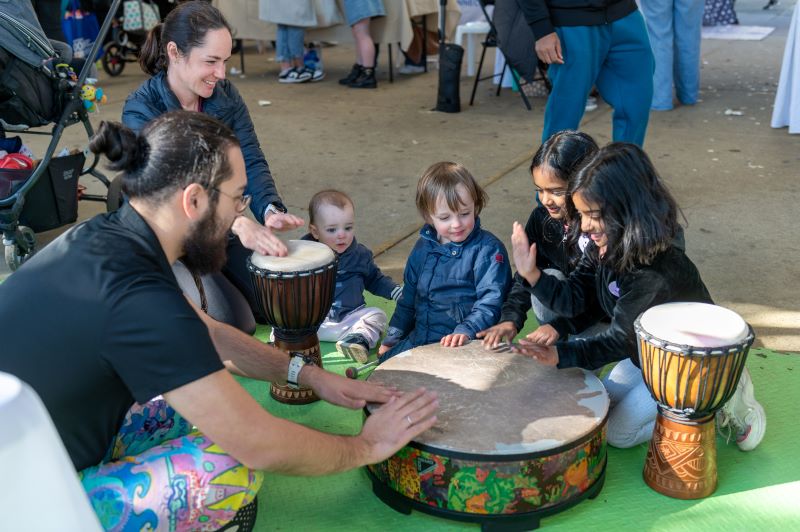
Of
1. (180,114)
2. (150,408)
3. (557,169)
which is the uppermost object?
(180,114)

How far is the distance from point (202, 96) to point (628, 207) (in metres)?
1.58

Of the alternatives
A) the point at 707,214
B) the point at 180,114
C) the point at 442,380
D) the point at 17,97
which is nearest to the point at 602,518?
the point at 442,380

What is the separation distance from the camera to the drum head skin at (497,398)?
6.85 ft

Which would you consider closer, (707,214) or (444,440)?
(444,440)

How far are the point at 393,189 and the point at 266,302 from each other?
2341 mm

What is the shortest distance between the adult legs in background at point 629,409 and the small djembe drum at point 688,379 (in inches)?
5.5

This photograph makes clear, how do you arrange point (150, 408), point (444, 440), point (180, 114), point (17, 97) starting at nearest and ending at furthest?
point (180, 114) < point (444, 440) < point (150, 408) < point (17, 97)

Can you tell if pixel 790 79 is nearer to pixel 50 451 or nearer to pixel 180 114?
pixel 180 114

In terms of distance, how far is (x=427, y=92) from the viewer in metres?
7.16

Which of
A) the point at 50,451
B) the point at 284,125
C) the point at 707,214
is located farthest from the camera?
the point at 284,125

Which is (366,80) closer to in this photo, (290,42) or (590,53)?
(290,42)

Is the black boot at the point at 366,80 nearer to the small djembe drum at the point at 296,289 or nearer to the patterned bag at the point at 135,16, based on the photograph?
the patterned bag at the point at 135,16

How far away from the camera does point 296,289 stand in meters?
2.56

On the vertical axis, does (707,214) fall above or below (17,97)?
below
